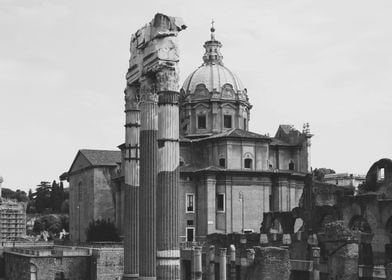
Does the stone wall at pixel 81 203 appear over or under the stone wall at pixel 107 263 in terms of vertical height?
over

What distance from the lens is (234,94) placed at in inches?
2069

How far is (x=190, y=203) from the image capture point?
154ft

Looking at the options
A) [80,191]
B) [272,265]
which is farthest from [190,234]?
[272,265]

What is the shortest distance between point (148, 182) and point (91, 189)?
3770 cm

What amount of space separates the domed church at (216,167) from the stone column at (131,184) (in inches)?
747

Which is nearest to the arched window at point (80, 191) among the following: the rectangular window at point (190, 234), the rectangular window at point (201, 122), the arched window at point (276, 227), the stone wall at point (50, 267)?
the rectangular window at point (201, 122)

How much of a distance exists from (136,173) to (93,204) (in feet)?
116

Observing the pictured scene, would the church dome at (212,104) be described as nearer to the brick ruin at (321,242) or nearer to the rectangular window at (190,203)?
the rectangular window at (190,203)

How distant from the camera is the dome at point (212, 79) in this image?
52.7 meters

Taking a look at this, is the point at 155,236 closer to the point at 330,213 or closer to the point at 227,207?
the point at 330,213

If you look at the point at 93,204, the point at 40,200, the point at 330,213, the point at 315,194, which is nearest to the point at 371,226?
the point at 330,213

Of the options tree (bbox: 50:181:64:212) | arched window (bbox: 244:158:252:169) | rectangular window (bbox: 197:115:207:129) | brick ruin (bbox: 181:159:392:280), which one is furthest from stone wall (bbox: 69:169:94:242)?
tree (bbox: 50:181:64:212)

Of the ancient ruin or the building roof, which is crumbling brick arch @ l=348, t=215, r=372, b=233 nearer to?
the building roof

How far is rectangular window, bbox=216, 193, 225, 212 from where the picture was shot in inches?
1815
